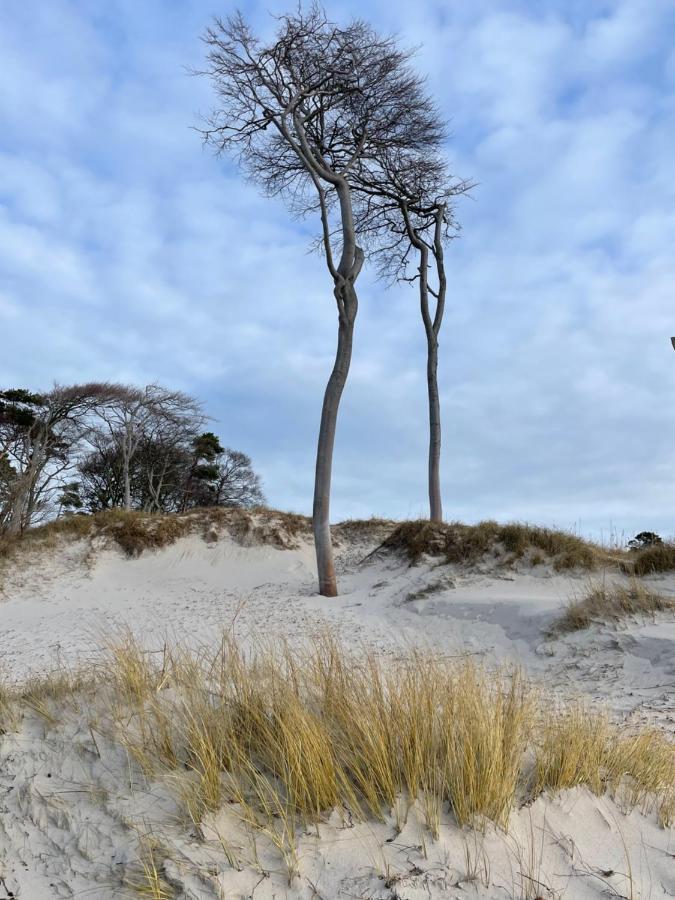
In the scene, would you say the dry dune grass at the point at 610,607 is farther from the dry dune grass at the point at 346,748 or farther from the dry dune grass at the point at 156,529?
the dry dune grass at the point at 156,529

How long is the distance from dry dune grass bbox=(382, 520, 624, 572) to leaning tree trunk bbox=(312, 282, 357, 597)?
168 cm

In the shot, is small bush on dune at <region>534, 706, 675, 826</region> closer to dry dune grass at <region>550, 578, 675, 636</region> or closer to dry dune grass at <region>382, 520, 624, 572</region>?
dry dune grass at <region>550, 578, 675, 636</region>

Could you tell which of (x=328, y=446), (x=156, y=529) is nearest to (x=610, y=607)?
(x=328, y=446)

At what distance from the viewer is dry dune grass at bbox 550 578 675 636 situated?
763 cm

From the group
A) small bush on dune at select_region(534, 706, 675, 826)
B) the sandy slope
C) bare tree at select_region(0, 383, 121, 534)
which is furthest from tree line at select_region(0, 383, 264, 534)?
small bush on dune at select_region(534, 706, 675, 826)

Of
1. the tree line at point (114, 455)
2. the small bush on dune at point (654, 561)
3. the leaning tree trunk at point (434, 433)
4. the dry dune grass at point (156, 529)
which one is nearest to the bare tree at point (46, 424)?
the tree line at point (114, 455)

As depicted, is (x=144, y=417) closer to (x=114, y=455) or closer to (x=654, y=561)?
(x=114, y=455)

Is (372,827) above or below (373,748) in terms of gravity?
below

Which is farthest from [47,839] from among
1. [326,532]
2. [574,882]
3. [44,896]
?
[326,532]

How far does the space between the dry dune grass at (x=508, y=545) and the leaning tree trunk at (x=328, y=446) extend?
5.51ft

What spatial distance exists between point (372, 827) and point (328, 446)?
10020mm

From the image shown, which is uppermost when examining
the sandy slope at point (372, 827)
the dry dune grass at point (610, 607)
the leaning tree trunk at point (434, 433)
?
the leaning tree trunk at point (434, 433)

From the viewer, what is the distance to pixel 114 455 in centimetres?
3136

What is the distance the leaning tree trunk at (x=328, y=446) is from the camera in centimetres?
1225
